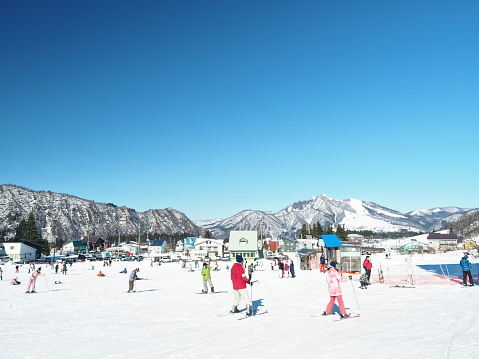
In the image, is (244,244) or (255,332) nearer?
(255,332)

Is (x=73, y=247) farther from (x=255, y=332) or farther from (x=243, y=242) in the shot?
(x=255, y=332)

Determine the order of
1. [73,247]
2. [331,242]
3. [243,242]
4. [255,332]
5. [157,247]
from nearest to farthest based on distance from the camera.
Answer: [255,332]
[331,242]
[243,242]
[157,247]
[73,247]

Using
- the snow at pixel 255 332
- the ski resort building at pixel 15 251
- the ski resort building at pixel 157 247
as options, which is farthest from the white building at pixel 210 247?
the snow at pixel 255 332

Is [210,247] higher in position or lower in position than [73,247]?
lower

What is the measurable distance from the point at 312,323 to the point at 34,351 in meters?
6.34

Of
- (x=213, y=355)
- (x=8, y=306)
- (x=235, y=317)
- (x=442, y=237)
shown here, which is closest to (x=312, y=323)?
(x=235, y=317)

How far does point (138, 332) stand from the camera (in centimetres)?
886

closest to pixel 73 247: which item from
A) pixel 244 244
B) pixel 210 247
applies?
pixel 210 247

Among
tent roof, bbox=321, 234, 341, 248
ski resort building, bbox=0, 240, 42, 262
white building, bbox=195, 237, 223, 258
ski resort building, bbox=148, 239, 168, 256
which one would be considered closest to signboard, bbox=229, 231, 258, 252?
white building, bbox=195, 237, 223, 258

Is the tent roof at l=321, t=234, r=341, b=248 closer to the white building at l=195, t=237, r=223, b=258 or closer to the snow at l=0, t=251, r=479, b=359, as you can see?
the snow at l=0, t=251, r=479, b=359

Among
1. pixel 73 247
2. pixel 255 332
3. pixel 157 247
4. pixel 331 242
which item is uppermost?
pixel 331 242

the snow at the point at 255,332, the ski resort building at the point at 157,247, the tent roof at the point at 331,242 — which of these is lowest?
the ski resort building at the point at 157,247

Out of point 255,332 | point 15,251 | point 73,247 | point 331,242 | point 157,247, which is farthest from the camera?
point 73,247

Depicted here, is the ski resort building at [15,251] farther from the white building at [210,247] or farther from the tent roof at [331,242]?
the tent roof at [331,242]
